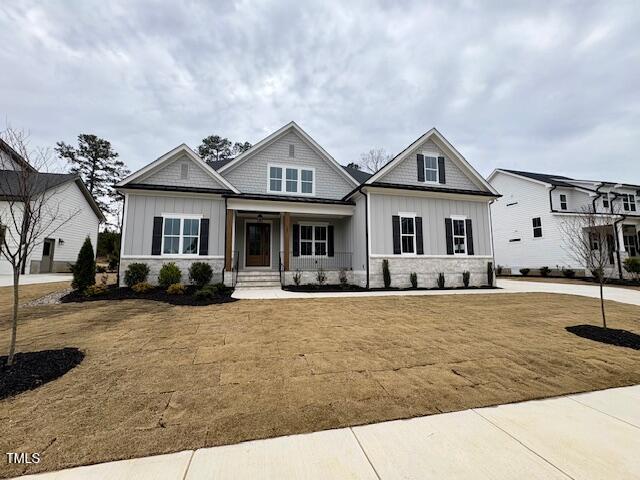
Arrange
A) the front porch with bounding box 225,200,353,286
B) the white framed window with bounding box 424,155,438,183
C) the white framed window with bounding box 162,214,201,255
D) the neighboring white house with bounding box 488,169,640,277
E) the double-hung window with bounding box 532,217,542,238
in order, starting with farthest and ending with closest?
the double-hung window with bounding box 532,217,542,238, the neighboring white house with bounding box 488,169,640,277, the white framed window with bounding box 424,155,438,183, the front porch with bounding box 225,200,353,286, the white framed window with bounding box 162,214,201,255

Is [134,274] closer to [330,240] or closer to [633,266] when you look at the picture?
[330,240]

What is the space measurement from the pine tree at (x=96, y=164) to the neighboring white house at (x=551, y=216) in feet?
130

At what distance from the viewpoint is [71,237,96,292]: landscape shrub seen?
32.2 feet

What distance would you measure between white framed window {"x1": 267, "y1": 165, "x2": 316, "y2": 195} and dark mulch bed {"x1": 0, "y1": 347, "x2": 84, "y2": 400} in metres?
10.9

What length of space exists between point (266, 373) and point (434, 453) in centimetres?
213

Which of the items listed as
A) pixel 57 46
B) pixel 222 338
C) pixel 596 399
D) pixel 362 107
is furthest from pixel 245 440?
pixel 362 107

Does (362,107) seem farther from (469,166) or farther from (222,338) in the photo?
(222,338)

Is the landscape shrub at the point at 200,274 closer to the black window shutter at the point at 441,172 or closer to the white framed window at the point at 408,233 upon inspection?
the white framed window at the point at 408,233

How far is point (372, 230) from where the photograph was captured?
1239 centimetres

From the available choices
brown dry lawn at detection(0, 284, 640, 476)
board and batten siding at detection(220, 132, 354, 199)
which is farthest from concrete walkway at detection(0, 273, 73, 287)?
board and batten siding at detection(220, 132, 354, 199)

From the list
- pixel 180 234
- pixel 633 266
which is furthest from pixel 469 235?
pixel 180 234

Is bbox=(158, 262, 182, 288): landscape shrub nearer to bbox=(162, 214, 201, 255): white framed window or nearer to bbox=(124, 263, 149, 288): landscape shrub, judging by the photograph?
bbox=(124, 263, 149, 288): landscape shrub

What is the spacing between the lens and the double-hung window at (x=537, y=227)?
21.0m

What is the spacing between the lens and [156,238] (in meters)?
11.5
